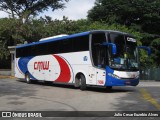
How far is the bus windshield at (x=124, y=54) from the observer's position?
21.1 meters

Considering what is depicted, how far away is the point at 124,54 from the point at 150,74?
25.2m

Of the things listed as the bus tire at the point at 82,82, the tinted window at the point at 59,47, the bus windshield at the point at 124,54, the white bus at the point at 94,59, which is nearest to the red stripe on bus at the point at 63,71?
the white bus at the point at 94,59

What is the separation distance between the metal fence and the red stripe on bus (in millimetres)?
21648

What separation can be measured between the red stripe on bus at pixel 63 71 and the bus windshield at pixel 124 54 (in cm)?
449

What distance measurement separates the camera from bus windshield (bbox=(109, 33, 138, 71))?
21.1 metres

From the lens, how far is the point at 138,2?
180ft

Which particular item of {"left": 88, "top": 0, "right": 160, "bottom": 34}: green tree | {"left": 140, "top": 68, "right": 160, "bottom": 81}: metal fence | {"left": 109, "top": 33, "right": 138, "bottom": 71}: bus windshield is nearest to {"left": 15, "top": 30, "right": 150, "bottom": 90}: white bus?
{"left": 109, "top": 33, "right": 138, "bottom": 71}: bus windshield

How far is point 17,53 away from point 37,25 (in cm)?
1201

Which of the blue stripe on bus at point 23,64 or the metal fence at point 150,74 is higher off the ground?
the blue stripe on bus at point 23,64

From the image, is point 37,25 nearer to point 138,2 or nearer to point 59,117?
point 138,2

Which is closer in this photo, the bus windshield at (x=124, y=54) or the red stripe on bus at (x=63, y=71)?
the bus windshield at (x=124, y=54)

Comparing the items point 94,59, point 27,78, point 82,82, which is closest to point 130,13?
point 27,78

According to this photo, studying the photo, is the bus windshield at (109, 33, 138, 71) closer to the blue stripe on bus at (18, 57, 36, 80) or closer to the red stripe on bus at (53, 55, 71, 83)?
the red stripe on bus at (53, 55, 71, 83)

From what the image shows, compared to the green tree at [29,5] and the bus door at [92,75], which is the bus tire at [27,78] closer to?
the bus door at [92,75]
